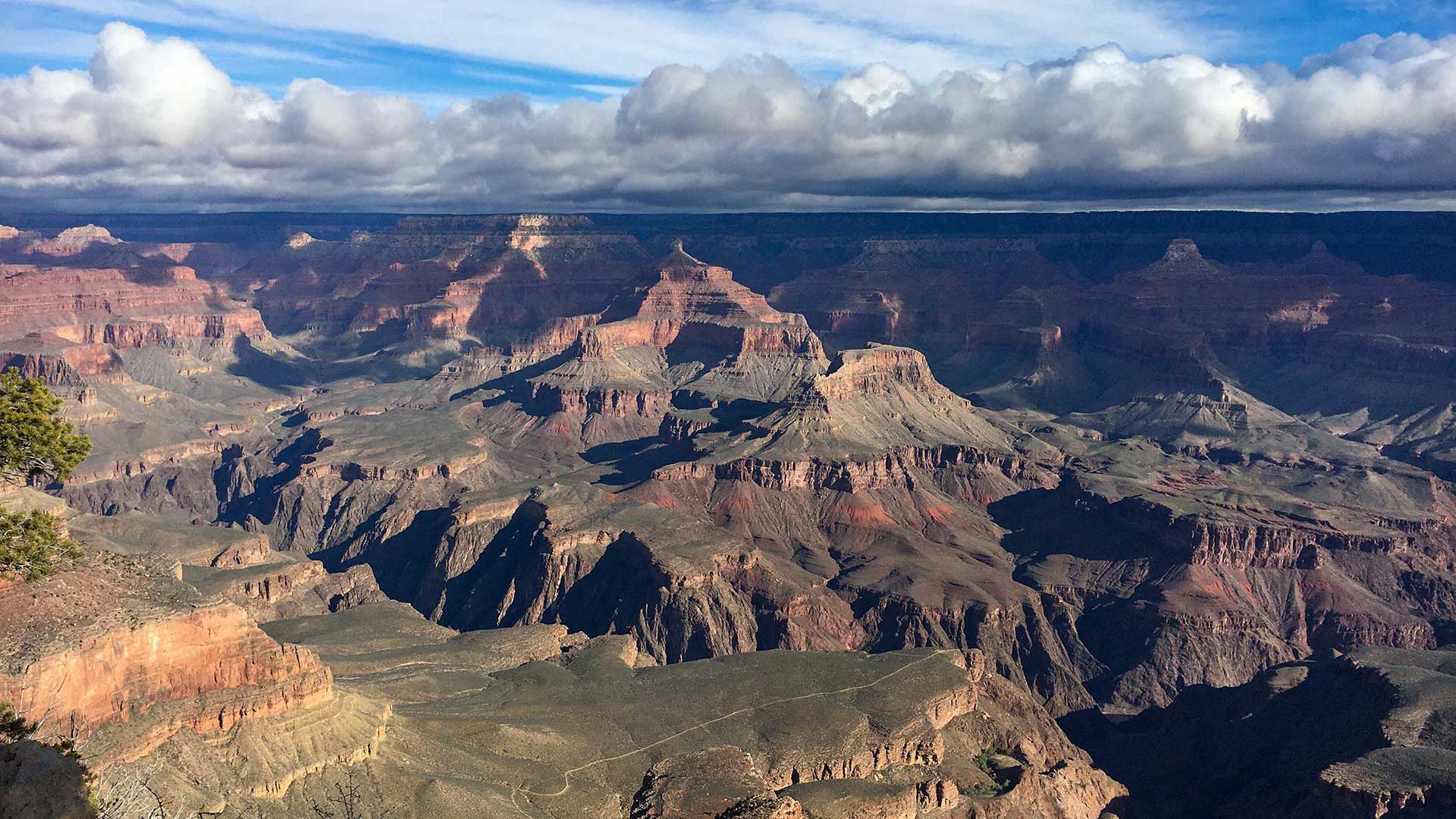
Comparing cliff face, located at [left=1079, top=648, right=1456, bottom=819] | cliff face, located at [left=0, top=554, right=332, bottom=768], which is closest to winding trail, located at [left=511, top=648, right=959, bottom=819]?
cliff face, located at [left=0, top=554, right=332, bottom=768]

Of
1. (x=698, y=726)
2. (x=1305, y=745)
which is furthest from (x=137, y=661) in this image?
(x=1305, y=745)

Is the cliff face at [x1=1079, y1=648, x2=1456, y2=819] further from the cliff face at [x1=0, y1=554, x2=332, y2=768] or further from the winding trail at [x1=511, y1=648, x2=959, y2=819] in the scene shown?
the cliff face at [x1=0, y1=554, x2=332, y2=768]

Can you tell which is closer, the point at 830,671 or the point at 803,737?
the point at 803,737

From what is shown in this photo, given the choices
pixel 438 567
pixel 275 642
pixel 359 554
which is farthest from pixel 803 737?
pixel 359 554

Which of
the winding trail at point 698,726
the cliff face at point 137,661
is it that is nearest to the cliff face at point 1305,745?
the winding trail at point 698,726

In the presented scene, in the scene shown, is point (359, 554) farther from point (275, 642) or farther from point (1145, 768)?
point (1145, 768)

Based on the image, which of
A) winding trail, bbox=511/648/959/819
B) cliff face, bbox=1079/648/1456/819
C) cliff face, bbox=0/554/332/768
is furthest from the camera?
cliff face, bbox=1079/648/1456/819

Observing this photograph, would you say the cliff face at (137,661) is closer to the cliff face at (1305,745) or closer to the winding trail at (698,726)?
the winding trail at (698,726)

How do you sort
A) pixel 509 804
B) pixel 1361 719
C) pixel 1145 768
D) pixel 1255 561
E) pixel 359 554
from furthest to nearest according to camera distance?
pixel 359 554 → pixel 1255 561 → pixel 1145 768 → pixel 1361 719 → pixel 509 804
